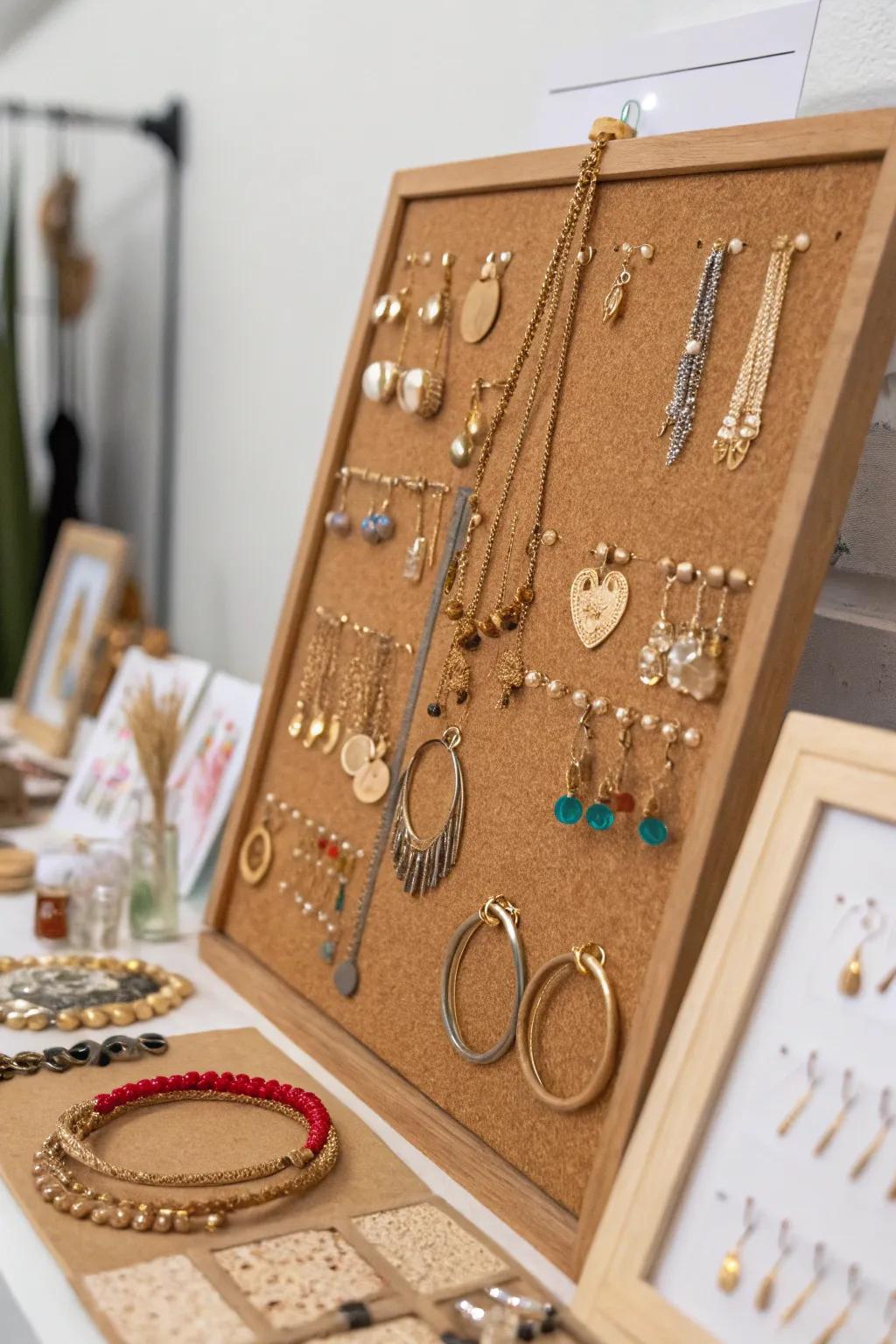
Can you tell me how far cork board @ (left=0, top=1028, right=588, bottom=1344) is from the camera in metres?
0.62

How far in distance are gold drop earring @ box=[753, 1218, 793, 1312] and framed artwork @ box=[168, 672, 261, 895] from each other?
2.48 feet

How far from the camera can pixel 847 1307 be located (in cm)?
54

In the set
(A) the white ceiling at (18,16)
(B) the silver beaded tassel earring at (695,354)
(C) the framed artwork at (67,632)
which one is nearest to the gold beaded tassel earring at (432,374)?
(B) the silver beaded tassel earring at (695,354)

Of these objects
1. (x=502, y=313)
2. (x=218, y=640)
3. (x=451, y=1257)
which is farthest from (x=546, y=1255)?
(x=218, y=640)

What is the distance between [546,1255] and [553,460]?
1.56 ft

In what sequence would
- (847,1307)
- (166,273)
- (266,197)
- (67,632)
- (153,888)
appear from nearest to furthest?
(847,1307) → (153,888) → (266,197) → (67,632) → (166,273)

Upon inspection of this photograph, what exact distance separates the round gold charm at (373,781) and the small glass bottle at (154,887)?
25 centimetres

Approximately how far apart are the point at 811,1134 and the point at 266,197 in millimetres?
1337

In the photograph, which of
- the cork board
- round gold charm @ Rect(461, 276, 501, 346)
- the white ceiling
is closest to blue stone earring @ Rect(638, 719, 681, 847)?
the cork board

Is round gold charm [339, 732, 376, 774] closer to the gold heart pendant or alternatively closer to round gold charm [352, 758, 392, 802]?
round gold charm [352, 758, 392, 802]

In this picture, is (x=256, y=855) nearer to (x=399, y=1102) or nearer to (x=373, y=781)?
(x=373, y=781)

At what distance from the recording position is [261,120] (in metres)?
1.59

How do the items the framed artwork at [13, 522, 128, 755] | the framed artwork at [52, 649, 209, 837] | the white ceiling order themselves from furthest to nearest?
1. the white ceiling
2. the framed artwork at [13, 522, 128, 755]
3. the framed artwork at [52, 649, 209, 837]

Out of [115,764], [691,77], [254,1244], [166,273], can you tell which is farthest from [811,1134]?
[166,273]
